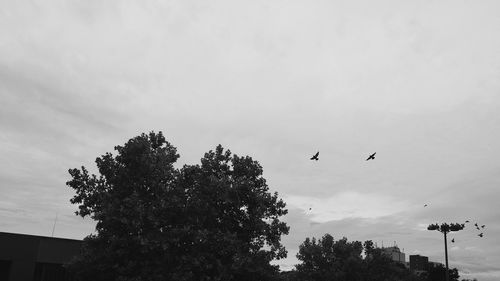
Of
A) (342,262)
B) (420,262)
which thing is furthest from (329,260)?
A: (420,262)

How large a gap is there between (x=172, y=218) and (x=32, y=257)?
13.9 meters

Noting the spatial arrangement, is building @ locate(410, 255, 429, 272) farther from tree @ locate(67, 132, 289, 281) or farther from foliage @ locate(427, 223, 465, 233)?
tree @ locate(67, 132, 289, 281)

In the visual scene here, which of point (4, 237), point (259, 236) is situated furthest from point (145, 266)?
point (4, 237)

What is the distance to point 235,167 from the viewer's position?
78.9 ft

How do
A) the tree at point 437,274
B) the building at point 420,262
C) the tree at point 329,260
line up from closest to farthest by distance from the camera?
the tree at point 329,260
the tree at point 437,274
the building at point 420,262

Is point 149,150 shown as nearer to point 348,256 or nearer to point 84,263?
point 84,263

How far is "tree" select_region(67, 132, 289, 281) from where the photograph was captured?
65.0 ft

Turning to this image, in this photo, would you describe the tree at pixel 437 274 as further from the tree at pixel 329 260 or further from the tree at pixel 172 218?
the tree at pixel 172 218

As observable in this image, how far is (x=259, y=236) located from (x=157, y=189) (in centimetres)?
560

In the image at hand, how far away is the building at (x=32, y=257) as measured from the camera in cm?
2886

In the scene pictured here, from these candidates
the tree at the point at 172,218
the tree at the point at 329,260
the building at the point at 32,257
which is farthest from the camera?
the tree at the point at 329,260

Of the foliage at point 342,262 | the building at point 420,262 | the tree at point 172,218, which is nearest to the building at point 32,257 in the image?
the tree at point 172,218

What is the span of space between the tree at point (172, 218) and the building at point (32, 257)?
10.6 m

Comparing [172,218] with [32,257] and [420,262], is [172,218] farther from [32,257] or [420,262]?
[420,262]
